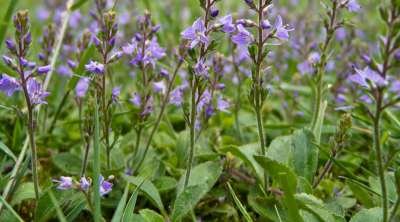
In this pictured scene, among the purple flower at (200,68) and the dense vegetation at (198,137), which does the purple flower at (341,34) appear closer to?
the dense vegetation at (198,137)

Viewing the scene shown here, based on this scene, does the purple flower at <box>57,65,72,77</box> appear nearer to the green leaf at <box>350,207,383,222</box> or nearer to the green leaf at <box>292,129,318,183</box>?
the green leaf at <box>292,129,318,183</box>

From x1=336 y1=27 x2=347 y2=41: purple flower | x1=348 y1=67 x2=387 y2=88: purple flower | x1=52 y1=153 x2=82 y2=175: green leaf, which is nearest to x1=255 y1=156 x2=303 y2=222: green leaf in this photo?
x1=348 y1=67 x2=387 y2=88: purple flower

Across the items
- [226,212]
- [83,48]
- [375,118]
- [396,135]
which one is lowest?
[226,212]

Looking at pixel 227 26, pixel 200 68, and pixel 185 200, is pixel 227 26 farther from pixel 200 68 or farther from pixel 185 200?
pixel 185 200

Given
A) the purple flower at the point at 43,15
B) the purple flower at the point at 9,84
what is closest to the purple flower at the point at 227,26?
the purple flower at the point at 9,84

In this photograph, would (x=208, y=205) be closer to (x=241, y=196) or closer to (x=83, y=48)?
(x=241, y=196)

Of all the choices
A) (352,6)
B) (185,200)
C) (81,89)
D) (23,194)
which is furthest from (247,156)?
(81,89)

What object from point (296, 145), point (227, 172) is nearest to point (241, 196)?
point (227, 172)
